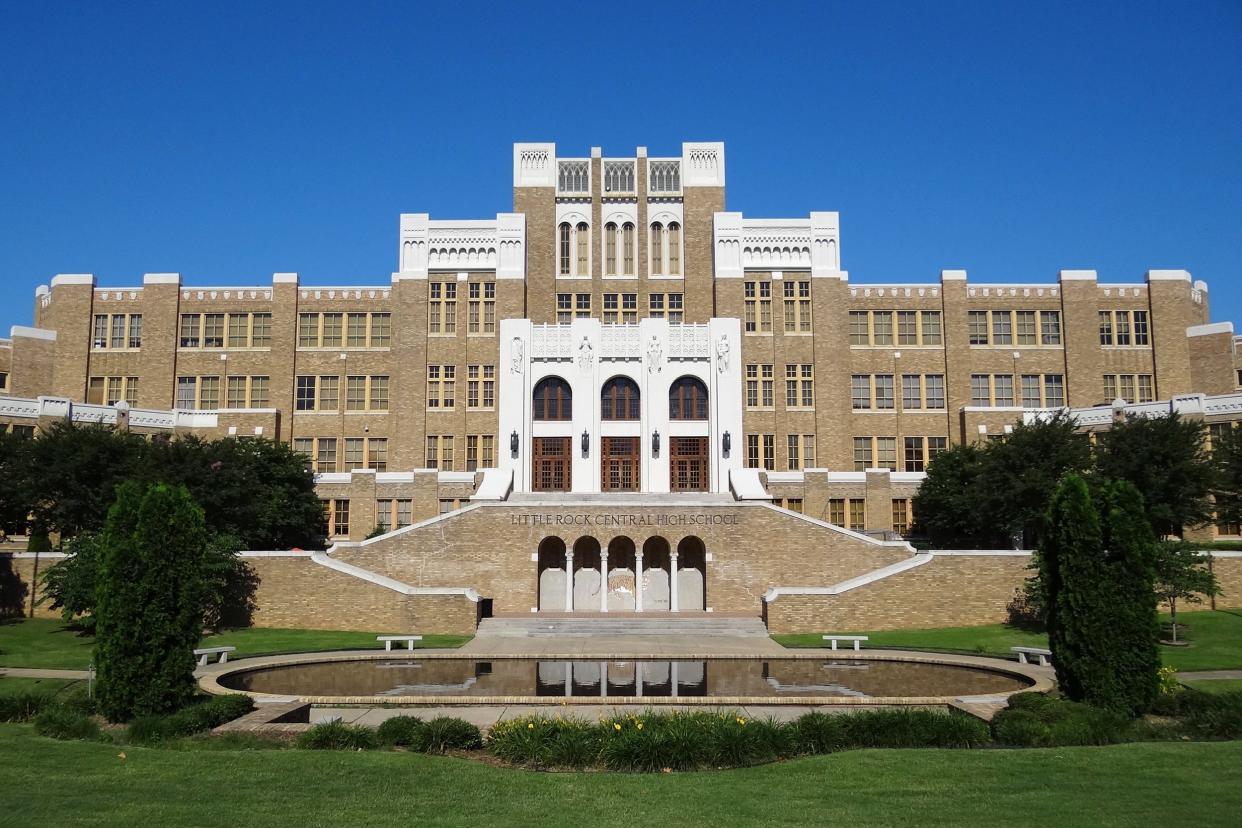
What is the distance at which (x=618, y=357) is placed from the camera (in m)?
49.2

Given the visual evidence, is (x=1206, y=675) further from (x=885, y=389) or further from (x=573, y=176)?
(x=573, y=176)

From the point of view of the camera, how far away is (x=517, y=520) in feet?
136

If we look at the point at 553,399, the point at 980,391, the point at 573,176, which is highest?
the point at 573,176

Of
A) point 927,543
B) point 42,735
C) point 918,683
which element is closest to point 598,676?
point 918,683

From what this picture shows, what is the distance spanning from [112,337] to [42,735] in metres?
47.2

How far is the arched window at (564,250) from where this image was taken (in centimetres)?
5744

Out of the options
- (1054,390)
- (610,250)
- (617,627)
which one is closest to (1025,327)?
(1054,390)

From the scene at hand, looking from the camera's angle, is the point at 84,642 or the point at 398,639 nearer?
the point at 398,639

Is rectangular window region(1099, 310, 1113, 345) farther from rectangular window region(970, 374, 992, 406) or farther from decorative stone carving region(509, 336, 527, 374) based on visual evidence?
decorative stone carving region(509, 336, 527, 374)

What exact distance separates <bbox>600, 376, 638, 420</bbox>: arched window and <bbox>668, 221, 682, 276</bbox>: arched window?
10548 mm

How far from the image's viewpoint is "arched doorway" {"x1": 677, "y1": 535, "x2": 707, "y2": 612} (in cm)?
4350

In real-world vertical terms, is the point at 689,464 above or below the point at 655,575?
above

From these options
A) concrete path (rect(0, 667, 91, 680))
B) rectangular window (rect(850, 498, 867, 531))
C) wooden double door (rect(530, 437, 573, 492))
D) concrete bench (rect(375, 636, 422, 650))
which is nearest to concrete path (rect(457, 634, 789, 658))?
concrete bench (rect(375, 636, 422, 650))

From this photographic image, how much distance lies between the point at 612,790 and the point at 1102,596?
444 inches
